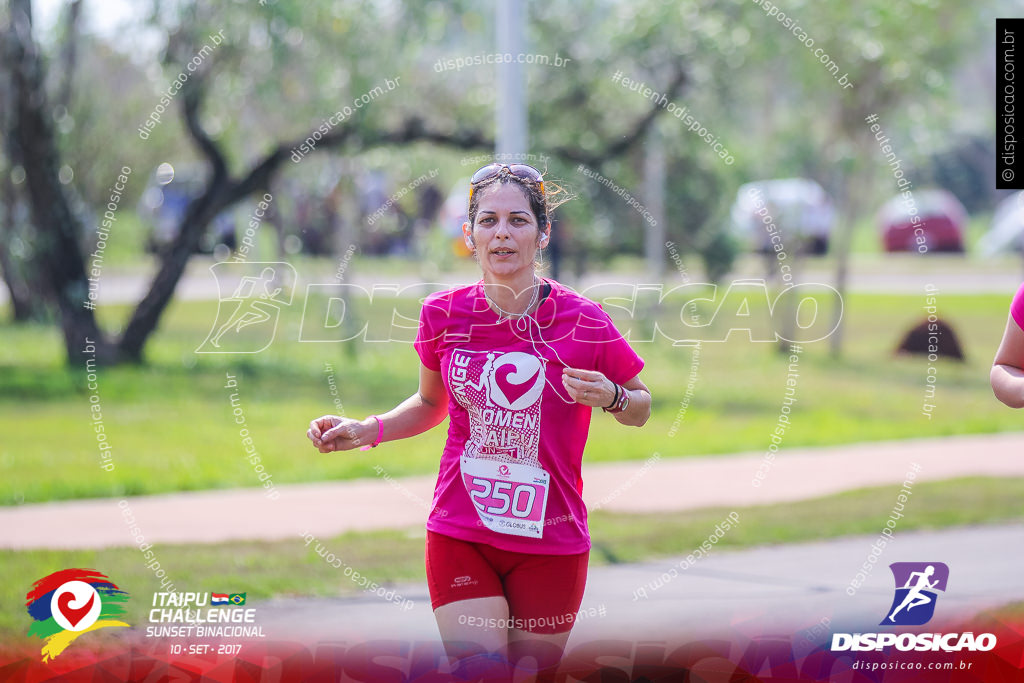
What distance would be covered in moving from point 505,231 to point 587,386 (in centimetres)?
48

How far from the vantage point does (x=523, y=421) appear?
321cm

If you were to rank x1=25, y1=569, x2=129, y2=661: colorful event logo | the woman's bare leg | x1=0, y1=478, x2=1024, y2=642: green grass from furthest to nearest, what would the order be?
x1=0, y1=478, x2=1024, y2=642: green grass
x1=25, y1=569, x2=129, y2=661: colorful event logo
the woman's bare leg

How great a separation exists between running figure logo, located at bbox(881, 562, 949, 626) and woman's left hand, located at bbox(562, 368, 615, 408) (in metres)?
2.02

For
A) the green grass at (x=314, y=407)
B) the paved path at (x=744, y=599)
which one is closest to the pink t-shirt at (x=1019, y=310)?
the paved path at (x=744, y=599)

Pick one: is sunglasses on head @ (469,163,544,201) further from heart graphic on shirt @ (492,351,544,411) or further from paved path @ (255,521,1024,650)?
paved path @ (255,521,1024,650)

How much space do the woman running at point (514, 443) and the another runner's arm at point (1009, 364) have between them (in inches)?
43.3

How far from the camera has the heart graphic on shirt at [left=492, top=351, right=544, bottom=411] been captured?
3.18 metres

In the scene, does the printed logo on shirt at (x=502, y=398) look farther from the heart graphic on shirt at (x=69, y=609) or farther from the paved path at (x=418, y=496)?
the paved path at (x=418, y=496)

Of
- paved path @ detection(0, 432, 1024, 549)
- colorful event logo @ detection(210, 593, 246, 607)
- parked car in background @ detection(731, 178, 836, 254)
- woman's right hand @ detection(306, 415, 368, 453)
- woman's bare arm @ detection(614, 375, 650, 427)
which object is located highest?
parked car in background @ detection(731, 178, 836, 254)

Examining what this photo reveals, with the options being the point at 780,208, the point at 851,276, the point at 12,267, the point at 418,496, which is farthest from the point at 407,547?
the point at 851,276

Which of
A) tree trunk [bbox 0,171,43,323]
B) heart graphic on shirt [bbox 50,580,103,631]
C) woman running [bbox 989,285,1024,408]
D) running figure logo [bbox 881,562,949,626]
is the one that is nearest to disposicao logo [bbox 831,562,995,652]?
running figure logo [bbox 881,562,949,626]

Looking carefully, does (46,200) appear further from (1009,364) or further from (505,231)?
(1009,364)

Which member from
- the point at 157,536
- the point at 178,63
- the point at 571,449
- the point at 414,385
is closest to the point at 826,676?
the point at 571,449

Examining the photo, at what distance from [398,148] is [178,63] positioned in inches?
95.4
